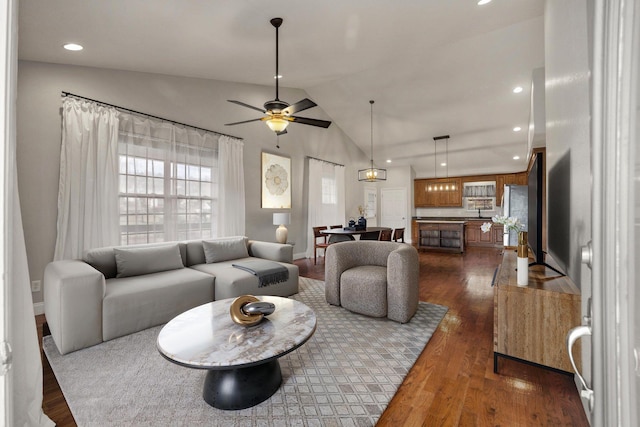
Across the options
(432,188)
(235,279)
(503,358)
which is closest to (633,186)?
(503,358)

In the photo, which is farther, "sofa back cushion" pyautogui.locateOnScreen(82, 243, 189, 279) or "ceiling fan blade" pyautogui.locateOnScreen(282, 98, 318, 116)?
"ceiling fan blade" pyautogui.locateOnScreen(282, 98, 318, 116)

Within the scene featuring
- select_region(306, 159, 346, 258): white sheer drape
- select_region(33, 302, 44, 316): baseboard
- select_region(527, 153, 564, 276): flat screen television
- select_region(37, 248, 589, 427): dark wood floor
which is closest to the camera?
select_region(37, 248, 589, 427): dark wood floor

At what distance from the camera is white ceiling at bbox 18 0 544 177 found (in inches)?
101

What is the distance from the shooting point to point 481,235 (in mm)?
8438

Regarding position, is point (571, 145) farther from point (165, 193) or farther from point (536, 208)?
point (165, 193)

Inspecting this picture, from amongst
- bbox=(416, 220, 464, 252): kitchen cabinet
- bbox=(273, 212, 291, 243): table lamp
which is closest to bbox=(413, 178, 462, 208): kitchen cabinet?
bbox=(416, 220, 464, 252): kitchen cabinet

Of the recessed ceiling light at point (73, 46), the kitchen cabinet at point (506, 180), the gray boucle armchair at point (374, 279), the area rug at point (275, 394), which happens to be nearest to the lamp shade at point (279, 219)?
the gray boucle armchair at point (374, 279)

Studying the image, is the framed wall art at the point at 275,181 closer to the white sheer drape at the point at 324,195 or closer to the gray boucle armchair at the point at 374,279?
the white sheer drape at the point at 324,195

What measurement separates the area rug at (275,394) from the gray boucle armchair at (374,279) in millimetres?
251

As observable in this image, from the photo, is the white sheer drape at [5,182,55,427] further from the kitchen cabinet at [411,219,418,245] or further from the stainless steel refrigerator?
the kitchen cabinet at [411,219,418,245]

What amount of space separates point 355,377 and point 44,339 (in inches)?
102

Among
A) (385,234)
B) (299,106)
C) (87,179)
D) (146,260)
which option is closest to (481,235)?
(385,234)

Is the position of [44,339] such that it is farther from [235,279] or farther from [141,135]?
[141,135]

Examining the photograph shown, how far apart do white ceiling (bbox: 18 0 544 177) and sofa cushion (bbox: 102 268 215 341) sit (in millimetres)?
2277
